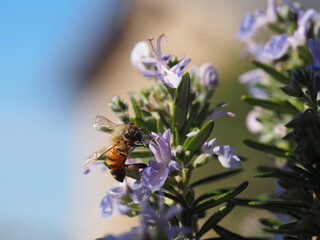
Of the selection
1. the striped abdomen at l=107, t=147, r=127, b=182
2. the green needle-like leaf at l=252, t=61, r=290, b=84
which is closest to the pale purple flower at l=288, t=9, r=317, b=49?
the green needle-like leaf at l=252, t=61, r=290, b=84

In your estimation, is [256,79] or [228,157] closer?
[228,157]

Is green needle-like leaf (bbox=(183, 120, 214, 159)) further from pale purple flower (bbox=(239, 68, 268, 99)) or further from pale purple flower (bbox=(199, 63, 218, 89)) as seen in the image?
pale purple flower (bbox=(239, 68, 268, 99))

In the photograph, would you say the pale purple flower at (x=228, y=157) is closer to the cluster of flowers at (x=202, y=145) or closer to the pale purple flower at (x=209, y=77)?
the cluster of flowers at (x=202, y=145)

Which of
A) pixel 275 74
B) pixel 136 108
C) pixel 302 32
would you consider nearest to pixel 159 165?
pixel 136 108

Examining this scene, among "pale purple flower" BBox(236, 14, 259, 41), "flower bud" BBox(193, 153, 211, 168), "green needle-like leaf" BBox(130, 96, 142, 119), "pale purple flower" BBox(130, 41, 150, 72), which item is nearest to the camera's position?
"flower bud" BBox(193, 153, 211, 168)

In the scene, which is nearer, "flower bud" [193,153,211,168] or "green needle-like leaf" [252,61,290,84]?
"flower bud" [193,153,211,168]

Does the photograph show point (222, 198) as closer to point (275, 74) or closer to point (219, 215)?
point (219, 215)
